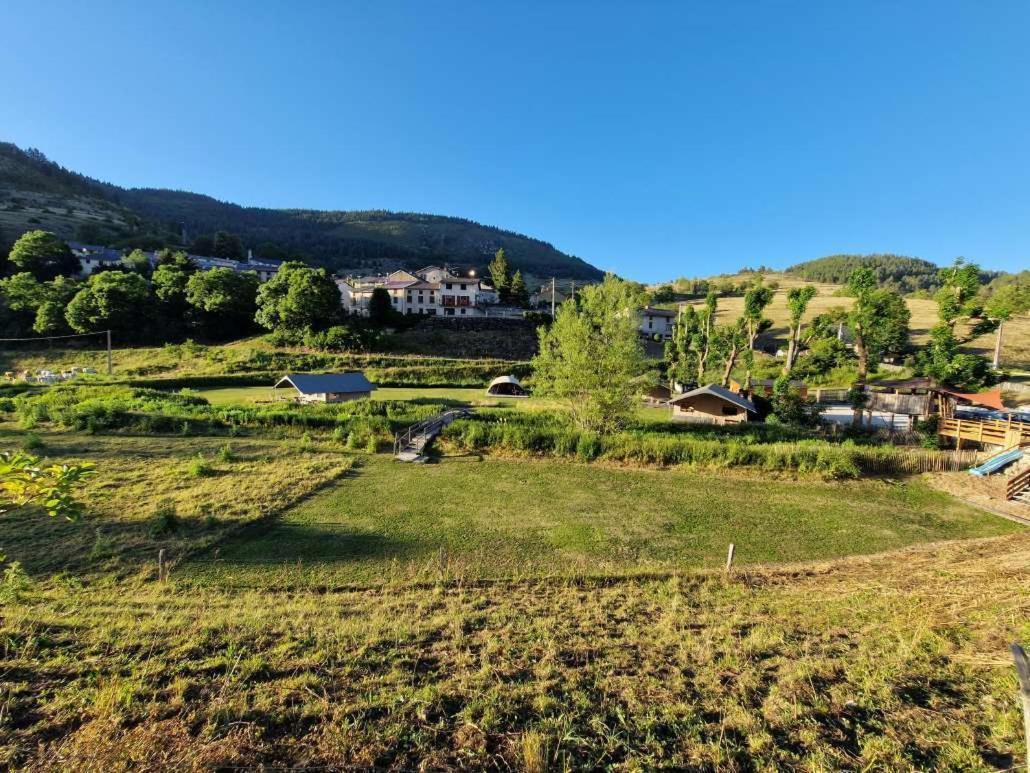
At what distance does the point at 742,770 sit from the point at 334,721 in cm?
A: 478

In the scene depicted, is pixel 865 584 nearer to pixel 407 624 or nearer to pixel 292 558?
pixel 407 624

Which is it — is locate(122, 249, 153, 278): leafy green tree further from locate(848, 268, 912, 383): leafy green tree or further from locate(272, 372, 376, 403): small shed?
locate(848, 268, 912, 383): leafy green tree

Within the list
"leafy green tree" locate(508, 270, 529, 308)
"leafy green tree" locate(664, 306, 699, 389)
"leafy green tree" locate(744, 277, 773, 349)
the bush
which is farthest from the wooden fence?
"leafy green tree" locate(508, 270, 529, 308)

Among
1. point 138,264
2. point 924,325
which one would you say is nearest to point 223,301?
point 138,264

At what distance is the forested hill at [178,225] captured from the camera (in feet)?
332

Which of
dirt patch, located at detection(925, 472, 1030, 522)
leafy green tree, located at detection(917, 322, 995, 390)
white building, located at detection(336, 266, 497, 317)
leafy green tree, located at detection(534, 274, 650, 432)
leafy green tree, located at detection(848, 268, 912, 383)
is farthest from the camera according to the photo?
white building, located at detection(336, 266, 497, 317)

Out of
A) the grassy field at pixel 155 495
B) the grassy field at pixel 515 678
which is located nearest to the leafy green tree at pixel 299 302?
the grassy field at pixel 155 495

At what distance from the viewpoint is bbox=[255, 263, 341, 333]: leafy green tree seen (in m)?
54.8

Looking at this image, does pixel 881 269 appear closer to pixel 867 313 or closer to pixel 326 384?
pixel 867 313

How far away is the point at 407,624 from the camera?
824 cm

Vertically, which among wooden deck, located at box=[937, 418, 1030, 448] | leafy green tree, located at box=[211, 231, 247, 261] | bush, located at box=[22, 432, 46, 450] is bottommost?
bush, located at box=[22, 432, 46, 450]

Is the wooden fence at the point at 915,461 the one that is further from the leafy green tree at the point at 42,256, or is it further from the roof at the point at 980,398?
the leafy green tree at the point at 42,256

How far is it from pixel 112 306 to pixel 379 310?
31.6m

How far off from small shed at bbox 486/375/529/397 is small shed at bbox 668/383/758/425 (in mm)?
14672
